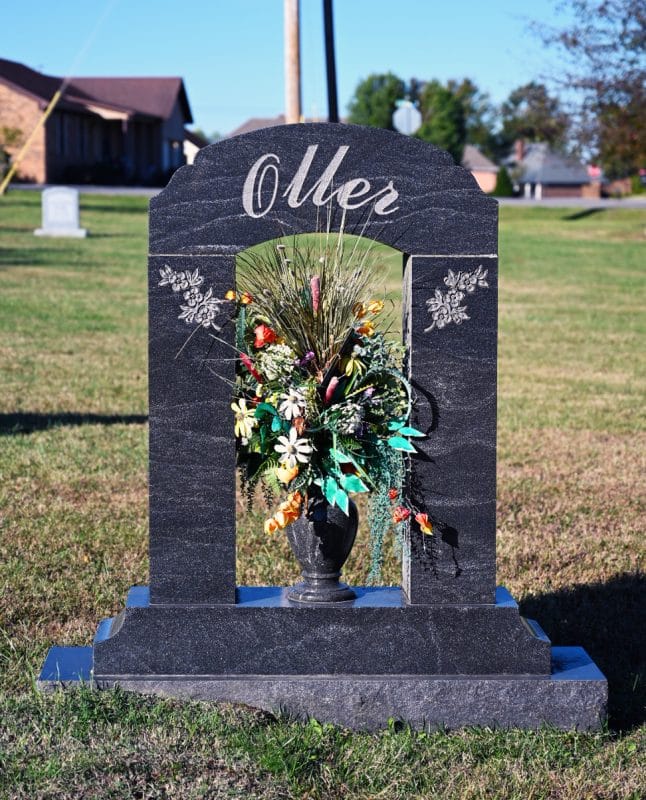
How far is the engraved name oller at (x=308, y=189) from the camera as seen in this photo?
4.19m

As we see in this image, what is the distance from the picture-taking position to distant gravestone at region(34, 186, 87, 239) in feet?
84.8

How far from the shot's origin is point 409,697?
4180mm

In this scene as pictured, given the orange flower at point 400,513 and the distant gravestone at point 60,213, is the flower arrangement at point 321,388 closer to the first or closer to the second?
the orange flower at point 400,513

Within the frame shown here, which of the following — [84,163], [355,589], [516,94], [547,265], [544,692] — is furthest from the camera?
[84,163]

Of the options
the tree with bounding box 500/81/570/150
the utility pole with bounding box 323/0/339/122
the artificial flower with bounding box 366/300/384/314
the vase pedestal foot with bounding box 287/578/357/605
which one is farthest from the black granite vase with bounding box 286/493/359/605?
the tree with bounding box 500/81/570/150

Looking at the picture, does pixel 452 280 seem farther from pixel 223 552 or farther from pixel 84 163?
pixel 84 163

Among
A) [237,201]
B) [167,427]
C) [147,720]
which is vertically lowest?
[147,720]

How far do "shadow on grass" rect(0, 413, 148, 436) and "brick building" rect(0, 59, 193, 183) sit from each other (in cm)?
4027

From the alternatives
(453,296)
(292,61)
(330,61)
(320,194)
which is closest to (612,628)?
(453,296)

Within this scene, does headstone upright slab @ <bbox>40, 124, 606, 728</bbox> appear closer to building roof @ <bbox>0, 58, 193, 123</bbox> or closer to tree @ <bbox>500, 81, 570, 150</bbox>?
tree @ <bbox>500, 81, 570, 150</bbox>

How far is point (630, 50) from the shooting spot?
31188 millimetres

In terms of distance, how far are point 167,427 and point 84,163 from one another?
172ft

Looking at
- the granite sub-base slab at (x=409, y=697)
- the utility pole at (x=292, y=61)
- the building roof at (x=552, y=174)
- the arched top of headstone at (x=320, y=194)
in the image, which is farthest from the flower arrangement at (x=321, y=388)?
the building roof at (x=552, y=174)

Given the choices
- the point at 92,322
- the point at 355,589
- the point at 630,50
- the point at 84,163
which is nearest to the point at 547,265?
the point at 630,50
